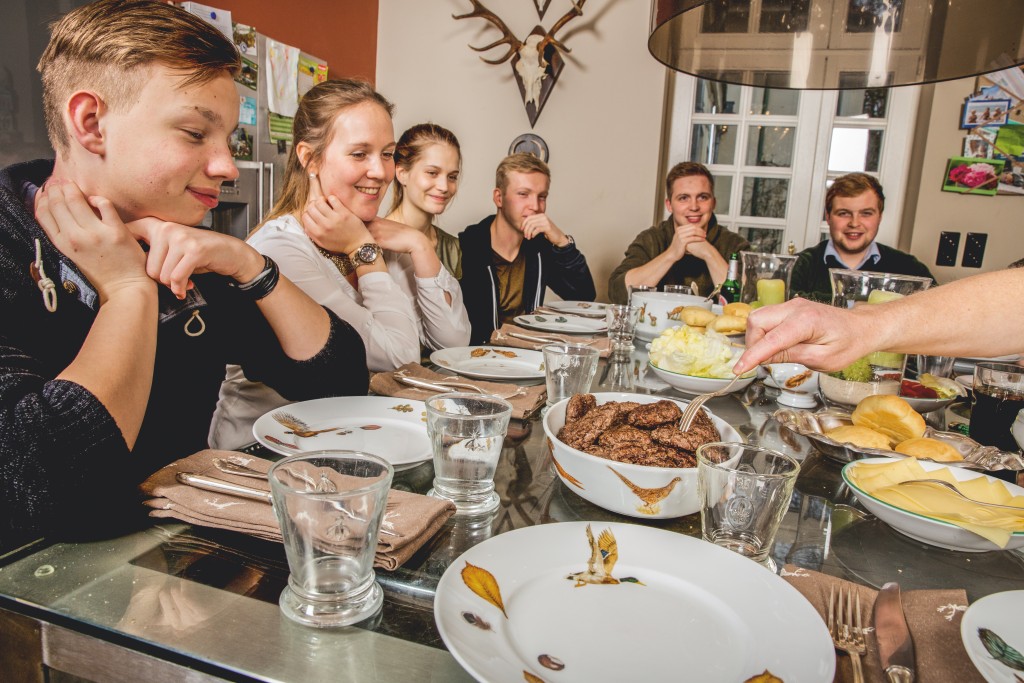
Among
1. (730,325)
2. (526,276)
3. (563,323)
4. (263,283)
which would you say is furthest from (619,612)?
(526,276)

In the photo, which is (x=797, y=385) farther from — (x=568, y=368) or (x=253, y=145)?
(x=253, y=145)

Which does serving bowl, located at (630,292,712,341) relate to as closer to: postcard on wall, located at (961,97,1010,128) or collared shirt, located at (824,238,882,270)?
collared shirt, located at (824,238,882,270)

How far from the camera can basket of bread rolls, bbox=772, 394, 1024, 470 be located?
83cm

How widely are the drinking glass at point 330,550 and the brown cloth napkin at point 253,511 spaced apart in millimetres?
37

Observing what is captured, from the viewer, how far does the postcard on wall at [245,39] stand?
2.89 metres

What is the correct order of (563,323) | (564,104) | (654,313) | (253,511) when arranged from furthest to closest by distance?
(564,104) → (563,323) → (654,313) → (253,511)

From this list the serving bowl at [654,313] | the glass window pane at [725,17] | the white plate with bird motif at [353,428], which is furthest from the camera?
the serving bowl at [654,313]

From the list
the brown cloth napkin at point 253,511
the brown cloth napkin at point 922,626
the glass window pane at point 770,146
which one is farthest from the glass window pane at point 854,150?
the brown cloth napkin at point 253,511

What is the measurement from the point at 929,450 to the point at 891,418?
8cm

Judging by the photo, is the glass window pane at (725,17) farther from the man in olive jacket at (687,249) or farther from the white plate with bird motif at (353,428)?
the man in olive jacket at (687,249)

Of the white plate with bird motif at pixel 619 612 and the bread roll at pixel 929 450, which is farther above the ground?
the bread roll at pixel 929 450

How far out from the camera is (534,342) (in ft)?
5.44

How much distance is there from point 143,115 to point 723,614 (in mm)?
937

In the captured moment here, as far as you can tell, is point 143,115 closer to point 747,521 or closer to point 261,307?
point 261,307
